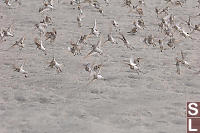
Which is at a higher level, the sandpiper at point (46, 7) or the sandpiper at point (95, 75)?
the sandpiper at point (46, 7)

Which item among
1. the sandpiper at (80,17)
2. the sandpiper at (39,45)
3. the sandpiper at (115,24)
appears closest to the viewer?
the sandpiper at (39,45)

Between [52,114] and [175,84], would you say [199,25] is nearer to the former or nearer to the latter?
[175,84]

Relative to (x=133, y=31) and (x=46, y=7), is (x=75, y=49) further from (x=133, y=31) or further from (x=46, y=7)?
(x=46, y=7)

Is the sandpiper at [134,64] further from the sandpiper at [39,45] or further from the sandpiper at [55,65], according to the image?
the sandpiper at [39,45]

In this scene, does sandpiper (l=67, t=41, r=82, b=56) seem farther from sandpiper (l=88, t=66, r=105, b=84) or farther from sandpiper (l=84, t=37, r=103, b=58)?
sandpiper (l=88, t=66, r=105, b=84)

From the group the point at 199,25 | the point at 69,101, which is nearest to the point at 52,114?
the point at 69,101

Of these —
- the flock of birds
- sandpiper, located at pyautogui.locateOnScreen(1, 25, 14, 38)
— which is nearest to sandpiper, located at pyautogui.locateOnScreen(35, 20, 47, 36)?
the flock of birds

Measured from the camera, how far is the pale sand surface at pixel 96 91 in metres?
4.37

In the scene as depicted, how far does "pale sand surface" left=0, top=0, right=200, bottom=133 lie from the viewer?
172 inches

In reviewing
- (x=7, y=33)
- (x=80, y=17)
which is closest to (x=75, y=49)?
(x=7, y=33)

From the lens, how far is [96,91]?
5125 mm

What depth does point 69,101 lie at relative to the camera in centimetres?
488

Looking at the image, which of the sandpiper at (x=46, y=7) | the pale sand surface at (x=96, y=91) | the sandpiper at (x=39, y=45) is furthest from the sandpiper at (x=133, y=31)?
the sandpiper at (x=46, y=7)

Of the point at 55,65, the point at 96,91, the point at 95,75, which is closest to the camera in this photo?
the point at 96,91
